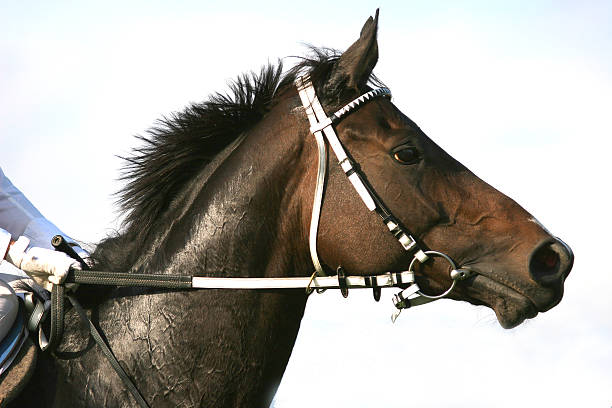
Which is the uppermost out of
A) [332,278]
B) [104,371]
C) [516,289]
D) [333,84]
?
[333,84]

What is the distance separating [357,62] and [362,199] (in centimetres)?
97

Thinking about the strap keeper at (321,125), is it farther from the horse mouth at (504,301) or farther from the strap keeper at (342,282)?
the horse mouth at (504,301)

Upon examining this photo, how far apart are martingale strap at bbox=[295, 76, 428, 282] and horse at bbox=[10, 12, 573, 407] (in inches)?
1.7

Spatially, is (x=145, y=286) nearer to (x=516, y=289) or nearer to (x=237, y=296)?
(x=237, y=296)

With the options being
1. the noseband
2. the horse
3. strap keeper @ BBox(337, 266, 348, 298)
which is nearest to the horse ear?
the horse

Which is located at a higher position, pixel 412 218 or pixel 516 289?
pixel 412 218

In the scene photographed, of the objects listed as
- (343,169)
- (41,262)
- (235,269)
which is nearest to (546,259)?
(343,169)

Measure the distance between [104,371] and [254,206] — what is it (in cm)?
136

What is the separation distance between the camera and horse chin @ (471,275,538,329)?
15.3 feet

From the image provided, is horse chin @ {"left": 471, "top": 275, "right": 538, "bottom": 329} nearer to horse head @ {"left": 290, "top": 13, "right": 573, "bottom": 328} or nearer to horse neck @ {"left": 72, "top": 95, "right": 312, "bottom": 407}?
horse head @ {"left": 290, "top": 13, "right": 573, "bottom": 328}

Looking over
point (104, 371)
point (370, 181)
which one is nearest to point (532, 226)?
point (370, 181)

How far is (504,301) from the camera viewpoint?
469 centimetres

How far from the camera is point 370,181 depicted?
486 centimetres

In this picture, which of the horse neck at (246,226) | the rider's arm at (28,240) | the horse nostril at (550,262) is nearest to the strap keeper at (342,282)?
the horse neck at (246,226)
